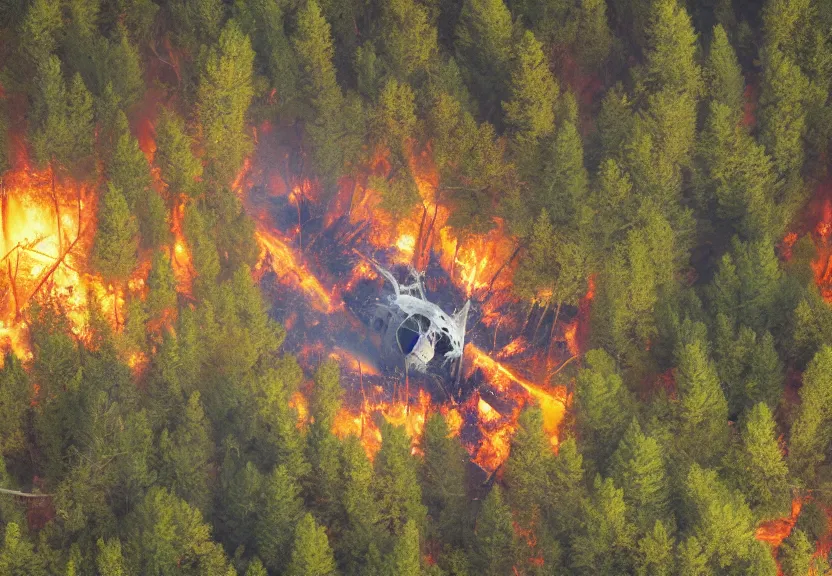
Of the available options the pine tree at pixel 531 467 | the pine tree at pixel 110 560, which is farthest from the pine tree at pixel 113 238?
the pine tree at pixel 531 467

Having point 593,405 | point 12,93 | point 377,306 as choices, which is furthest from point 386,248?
point 12,93

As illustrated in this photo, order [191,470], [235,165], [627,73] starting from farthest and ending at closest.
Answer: [627,73] → [235,165] → [191,470]

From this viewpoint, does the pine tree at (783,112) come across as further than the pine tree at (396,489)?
Yes

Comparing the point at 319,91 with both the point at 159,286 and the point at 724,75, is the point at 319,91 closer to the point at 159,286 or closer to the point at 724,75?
the point at 159,286

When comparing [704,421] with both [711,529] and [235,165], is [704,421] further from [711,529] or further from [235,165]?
[235,165]

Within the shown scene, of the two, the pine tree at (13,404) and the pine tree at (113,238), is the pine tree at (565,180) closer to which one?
the pine tree at (113,238)

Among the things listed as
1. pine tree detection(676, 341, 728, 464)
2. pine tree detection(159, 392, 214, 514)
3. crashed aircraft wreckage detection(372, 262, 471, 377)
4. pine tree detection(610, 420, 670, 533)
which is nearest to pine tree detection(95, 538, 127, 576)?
pine tree detection(159, 392, 214, 514)

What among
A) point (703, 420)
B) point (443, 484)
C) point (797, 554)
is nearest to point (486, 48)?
point (703, 420)

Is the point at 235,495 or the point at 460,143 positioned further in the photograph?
the point at 460,143
